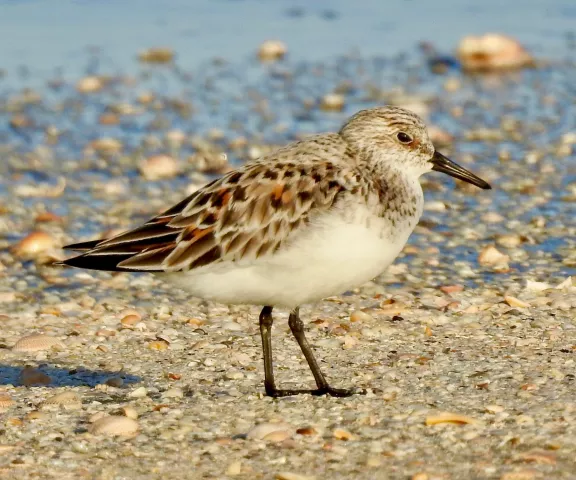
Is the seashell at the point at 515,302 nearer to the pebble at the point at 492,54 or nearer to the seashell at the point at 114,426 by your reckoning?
the seashell at the point at 114,426

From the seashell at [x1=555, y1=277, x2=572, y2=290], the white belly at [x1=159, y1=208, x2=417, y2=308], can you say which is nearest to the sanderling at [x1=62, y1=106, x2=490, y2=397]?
the white belly at [x1=159, y1=208, x2=417, y2=308]

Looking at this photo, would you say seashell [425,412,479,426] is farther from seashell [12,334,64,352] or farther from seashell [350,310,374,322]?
seashell [12,334,64,352]

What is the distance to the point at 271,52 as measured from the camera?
15.1 metres

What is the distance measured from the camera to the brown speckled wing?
20.3 ft

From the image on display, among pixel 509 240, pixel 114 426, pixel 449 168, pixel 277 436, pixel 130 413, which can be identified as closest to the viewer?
pixel 277 436

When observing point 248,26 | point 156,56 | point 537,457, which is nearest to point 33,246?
point 537,457

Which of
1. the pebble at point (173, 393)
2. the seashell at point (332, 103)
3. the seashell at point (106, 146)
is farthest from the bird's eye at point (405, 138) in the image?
the seashell at point (332, 103)

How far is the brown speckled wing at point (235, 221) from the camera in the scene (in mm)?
6180

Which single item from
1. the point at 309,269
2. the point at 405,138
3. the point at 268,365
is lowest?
the point at 268,365

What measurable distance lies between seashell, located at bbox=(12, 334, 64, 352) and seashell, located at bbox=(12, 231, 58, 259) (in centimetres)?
180

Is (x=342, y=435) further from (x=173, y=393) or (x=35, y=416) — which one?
(x=35, y=416)

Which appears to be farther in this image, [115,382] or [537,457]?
[115,382]

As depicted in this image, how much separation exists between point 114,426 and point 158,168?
5.53 metres

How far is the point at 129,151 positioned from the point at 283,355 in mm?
5142
